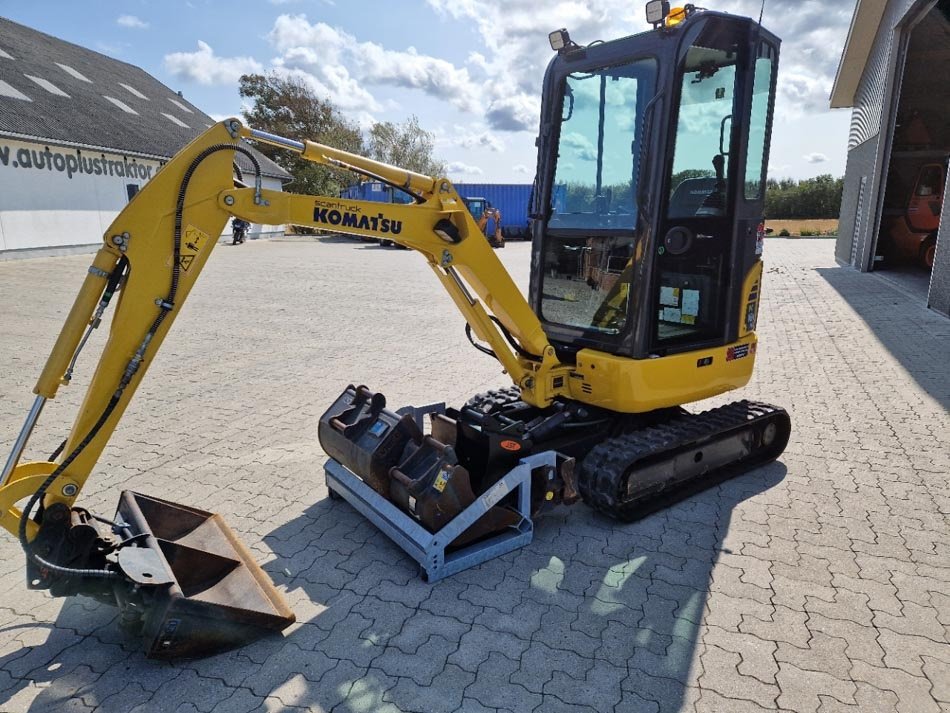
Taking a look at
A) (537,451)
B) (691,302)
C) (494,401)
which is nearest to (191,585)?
(537,451)

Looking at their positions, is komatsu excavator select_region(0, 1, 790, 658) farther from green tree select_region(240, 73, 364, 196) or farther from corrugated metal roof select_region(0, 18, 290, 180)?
green tree select_region(240, 73, 364, 196)

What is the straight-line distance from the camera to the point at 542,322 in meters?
4.87

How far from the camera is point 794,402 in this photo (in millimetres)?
6660

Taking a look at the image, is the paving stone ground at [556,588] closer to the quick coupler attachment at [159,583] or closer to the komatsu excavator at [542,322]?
the quick coupler attachment at [159,583]

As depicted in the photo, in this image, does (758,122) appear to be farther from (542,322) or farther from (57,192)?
(57,192)

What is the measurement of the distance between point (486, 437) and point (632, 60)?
2.55 m

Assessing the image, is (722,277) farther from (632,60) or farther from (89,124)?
(89,124)

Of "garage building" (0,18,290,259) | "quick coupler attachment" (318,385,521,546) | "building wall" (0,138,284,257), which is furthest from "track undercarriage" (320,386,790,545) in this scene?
"garage building" (0,18,290,259)

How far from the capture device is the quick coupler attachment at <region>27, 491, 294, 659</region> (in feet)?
9.07

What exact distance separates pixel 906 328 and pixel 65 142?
23138 mm

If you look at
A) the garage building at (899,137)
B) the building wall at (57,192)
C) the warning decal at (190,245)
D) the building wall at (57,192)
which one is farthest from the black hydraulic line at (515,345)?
the building wall at (57,192)

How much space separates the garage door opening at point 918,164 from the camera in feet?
49.3

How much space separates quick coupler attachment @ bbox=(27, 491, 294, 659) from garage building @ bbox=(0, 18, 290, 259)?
19680mm

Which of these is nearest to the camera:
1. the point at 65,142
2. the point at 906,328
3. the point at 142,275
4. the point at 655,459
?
the point at 142,275
